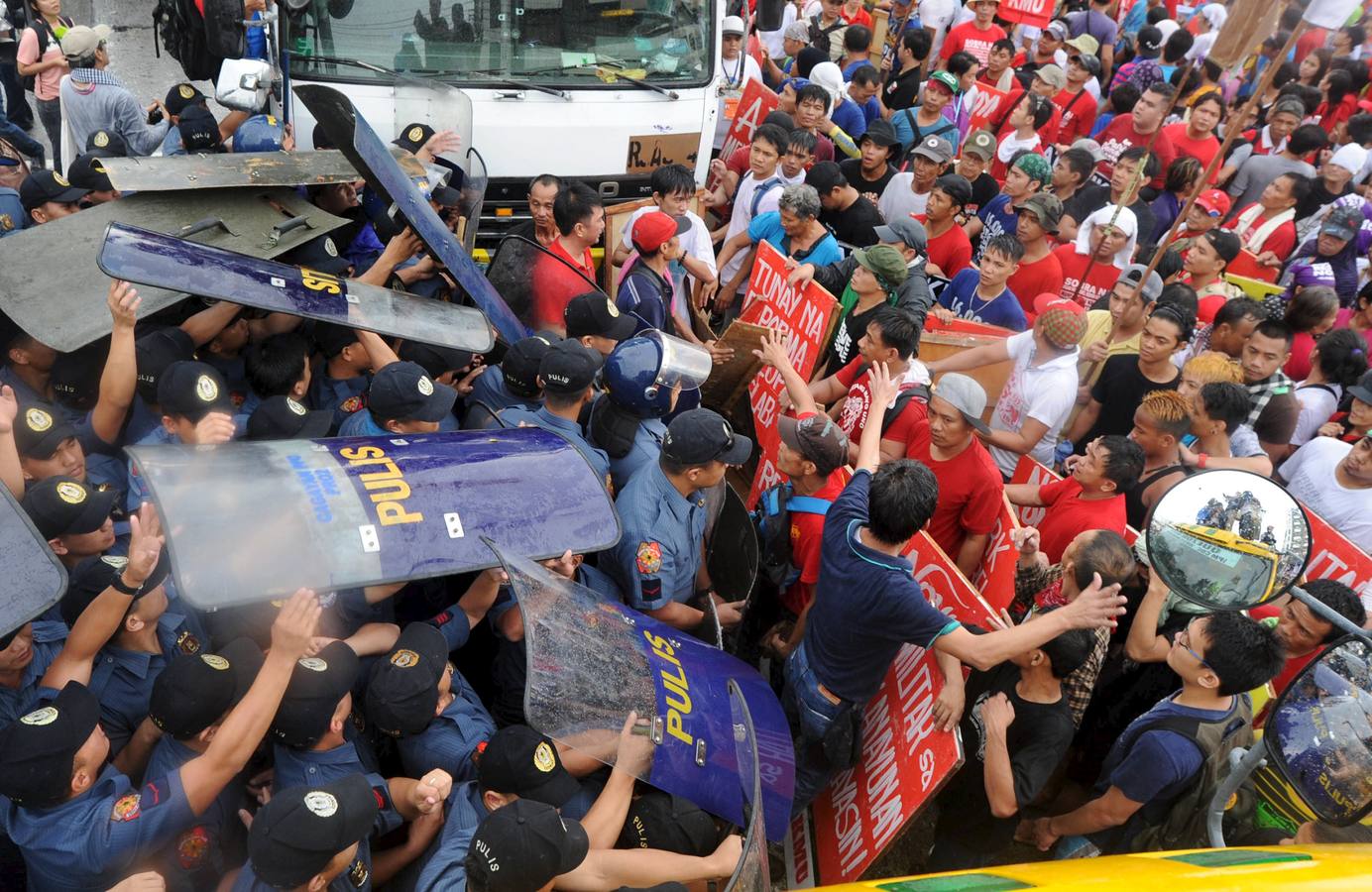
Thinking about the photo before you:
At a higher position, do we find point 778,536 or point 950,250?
point 950,250

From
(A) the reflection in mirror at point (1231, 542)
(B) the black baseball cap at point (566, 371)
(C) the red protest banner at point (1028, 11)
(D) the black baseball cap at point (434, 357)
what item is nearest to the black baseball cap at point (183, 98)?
(D) the black baseball cap at point (434, 357)

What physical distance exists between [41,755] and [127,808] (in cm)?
25

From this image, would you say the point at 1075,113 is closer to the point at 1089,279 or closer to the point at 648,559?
the point at 1089,279

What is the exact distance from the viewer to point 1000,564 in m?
3.91

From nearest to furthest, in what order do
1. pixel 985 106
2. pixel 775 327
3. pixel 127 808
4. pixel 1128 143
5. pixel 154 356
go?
pixel 127 808 → pixel 154 356 → pixel 775 327 → pixel 1128 143 → pixel 985 106

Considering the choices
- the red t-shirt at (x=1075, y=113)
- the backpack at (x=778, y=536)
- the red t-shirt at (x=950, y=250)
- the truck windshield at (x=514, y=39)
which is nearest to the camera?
the backpack at (x=778, y=536)

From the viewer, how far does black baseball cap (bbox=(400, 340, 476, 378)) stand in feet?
14.0

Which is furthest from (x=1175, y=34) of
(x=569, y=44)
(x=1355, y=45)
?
(x=569, y=44)

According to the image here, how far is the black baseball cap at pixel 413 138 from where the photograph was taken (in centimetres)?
546

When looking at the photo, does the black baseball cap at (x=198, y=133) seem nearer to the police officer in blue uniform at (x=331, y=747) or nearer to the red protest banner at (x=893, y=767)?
Answer: the police officer in blue uniform at (x=331, y=747)

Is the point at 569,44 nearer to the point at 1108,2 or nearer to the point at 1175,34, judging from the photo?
the point at 1175,34

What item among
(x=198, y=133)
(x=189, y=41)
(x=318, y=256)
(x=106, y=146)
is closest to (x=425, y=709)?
(x=318, y=256)

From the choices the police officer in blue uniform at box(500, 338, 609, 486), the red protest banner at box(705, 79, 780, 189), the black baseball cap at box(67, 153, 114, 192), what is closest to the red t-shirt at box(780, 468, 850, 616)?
the police officer in blue uniform at box(500, 338, 609, 486)

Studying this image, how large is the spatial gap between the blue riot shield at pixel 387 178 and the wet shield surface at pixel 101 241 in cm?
51
